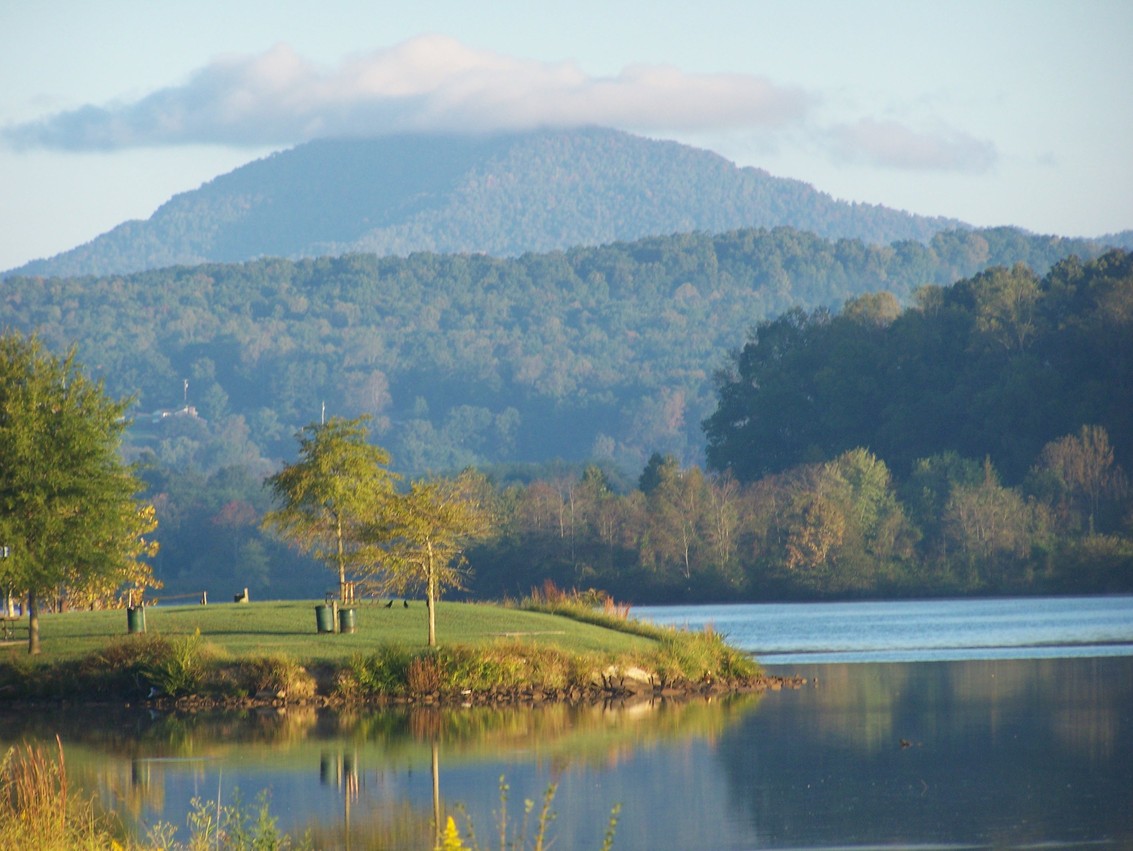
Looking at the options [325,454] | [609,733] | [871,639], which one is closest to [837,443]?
[871,639]

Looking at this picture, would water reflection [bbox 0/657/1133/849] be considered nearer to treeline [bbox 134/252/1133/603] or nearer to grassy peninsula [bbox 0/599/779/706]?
grassy peninsula [bbox 0/599/779/706]

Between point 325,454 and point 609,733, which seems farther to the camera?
point 325,454

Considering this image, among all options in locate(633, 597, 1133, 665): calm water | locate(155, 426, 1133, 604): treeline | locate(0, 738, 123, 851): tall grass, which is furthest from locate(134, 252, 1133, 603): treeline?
locate(0, 738, 123, 851): tall grass

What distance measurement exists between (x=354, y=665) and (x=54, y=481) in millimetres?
7832

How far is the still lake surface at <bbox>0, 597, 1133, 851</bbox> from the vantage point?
67.9 feet

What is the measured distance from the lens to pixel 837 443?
120125 mm

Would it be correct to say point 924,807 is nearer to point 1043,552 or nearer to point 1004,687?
point 1004,687

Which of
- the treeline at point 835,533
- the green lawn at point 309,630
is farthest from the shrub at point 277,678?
the treeline at point 835,533

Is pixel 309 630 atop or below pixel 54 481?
below

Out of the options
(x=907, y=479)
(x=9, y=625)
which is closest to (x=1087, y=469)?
(x=907, y=479)

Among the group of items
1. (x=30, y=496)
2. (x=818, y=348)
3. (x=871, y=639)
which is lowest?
(x=871, y=639)

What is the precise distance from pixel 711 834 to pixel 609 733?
8.98 metres

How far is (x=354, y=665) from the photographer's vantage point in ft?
114

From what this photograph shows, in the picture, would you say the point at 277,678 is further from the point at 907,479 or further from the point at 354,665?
the point at 907,479
